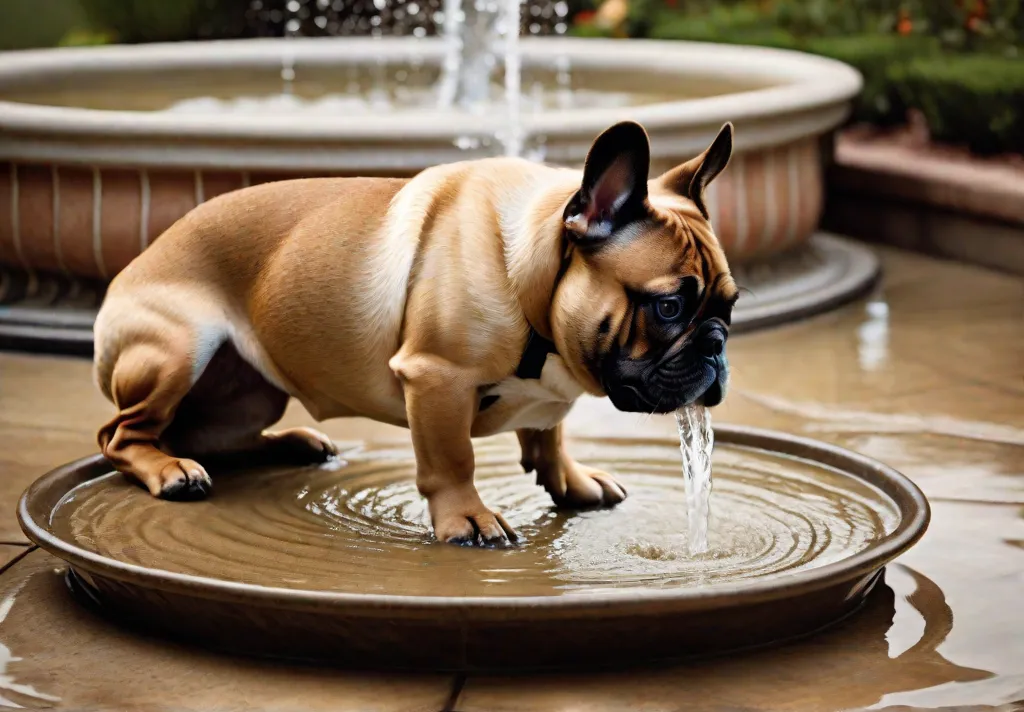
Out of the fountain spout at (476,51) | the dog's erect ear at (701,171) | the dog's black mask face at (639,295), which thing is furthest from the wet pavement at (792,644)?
the fountain spout at (476,51)

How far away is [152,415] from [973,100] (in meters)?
5.25

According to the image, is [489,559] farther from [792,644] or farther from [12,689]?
[12,689]

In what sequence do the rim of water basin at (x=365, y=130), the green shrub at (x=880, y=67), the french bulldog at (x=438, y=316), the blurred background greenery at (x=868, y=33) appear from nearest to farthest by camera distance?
the french bulldog at (x=438, y=316) → the rim of water basin at (x=365, y=130) → the blurred background greenery at (x=868, y=33) → the green shrub at (x=880, y=67)

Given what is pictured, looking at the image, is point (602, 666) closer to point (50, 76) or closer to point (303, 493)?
point (303, 493)

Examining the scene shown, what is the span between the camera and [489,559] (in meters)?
3.19

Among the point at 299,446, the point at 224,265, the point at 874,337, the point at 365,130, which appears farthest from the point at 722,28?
the point at 224,265

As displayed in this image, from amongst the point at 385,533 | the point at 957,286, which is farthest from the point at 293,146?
the point at 957,286

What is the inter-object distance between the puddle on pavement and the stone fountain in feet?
6.43

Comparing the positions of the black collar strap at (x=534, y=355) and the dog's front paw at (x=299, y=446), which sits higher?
the black collar strap at (x=534, y=355)

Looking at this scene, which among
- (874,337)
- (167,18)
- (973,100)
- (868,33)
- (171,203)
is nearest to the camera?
(171,203)

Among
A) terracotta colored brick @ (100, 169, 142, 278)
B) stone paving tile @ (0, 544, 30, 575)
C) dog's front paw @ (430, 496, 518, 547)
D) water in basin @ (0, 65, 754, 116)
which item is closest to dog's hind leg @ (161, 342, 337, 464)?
stone paving tile @ (0, 544, 30, 575)

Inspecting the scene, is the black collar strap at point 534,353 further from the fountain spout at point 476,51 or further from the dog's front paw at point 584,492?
the fountain spout at point 476,51

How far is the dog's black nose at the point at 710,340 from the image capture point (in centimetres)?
306

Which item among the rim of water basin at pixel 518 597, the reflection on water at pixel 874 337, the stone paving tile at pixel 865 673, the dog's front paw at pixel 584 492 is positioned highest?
the rim of water basin at pixel 518 597
